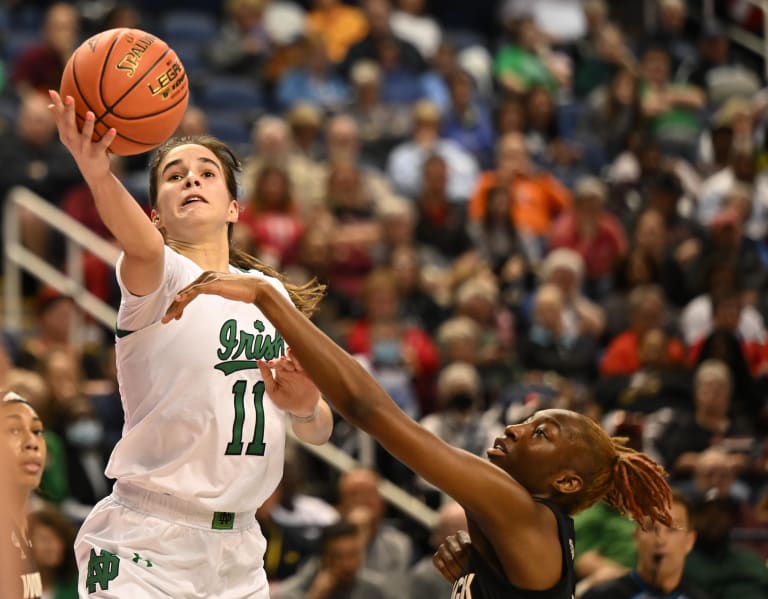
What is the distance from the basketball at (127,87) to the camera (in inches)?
178

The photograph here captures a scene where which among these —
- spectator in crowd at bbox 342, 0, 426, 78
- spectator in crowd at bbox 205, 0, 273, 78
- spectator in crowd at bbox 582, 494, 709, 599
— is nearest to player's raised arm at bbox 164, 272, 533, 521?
spectator in crowd at bbox 582, 494, 709, 599

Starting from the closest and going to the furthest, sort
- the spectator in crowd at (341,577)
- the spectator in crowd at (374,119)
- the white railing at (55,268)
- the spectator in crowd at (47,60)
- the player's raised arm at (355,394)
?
the player's raised arm at (355,394) < the spectator in crowd at (341,577) < the white railing at (55,268) < the spectator in crowd at (47,60) < the spectator in crowd at (374,119)

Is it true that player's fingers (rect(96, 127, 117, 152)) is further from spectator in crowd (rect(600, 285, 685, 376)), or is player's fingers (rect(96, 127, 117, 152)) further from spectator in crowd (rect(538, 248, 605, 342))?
spectator in crowd (rect(538, 248, 605, 342))

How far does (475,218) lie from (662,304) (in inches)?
83.5

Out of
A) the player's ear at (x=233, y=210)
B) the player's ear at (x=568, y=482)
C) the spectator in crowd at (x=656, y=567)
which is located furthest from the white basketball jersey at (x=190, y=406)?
the spectator in crowd at (x=656, y=567)

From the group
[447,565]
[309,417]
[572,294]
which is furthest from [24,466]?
[572,294]

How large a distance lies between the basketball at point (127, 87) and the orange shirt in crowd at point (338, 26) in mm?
10078

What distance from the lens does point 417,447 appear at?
12.6 feet

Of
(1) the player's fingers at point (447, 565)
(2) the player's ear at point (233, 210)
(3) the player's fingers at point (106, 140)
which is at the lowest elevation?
(1) the player's fingers at point (447, 565)

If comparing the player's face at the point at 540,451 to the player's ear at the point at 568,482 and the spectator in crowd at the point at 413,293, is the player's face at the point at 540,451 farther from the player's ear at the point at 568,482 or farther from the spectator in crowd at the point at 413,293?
the spectator in crowd at the point at 413,293

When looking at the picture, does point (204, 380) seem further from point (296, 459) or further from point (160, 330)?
point (296, 459)

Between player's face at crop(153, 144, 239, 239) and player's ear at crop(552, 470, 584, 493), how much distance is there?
A: 4.70ft

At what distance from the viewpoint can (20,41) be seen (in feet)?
43.8

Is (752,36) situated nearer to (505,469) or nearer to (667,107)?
(667,107)
